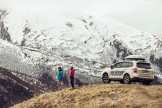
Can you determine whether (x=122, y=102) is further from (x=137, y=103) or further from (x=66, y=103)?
(x=66, y=103)

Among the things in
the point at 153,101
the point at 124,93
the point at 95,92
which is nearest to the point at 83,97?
the point at 95,92

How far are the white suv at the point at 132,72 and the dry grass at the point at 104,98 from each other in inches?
132

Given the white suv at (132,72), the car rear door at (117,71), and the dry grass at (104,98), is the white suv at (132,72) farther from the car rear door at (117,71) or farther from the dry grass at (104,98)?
the dry grass at (104,98)

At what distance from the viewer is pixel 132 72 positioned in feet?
130

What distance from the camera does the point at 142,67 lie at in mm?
39969

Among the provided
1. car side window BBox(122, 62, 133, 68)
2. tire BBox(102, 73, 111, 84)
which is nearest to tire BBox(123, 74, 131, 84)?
car side window BBox(122, 62, 133, 68)

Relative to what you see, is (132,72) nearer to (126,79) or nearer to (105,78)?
(126,79)

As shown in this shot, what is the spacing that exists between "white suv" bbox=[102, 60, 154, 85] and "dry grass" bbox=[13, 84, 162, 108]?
11.0 ft

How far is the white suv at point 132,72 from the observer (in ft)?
130

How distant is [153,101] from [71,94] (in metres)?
8.29

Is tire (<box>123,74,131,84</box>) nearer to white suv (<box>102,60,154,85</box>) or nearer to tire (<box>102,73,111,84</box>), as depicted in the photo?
white suv (<box>102,60,154,85</box>)

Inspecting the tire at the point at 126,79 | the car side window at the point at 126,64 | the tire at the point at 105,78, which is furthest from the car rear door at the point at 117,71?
the tire at the point at 105,78

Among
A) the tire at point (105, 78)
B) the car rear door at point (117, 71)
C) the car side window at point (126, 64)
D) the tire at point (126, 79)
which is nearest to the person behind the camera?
the tire at point (126, 79)

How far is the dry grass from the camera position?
31828mm
